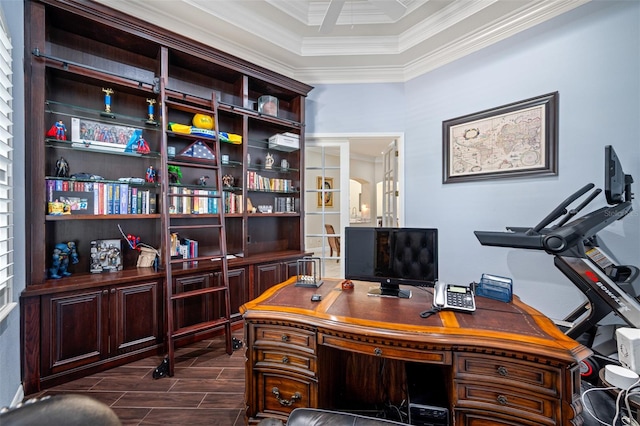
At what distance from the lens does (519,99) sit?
9.45ft

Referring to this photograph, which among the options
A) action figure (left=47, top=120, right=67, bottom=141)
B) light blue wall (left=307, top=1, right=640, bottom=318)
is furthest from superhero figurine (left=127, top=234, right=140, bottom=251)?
light blue wall (left=307, top=1, right=640, bottom=318)

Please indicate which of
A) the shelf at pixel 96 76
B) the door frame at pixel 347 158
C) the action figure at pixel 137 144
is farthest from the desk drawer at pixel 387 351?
the shelf at pixel 96 76

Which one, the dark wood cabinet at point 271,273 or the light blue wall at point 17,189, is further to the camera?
the dark wood cabinet at point 271,273

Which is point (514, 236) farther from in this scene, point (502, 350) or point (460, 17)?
point (460, 17)

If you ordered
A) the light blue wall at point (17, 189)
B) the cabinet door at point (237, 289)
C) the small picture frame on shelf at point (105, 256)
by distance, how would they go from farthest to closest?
1. the cabinet door at point (237, 289)
2. the small picture frame on shelf at point (105, 256)
3. the light blue wall at point (17, 189)

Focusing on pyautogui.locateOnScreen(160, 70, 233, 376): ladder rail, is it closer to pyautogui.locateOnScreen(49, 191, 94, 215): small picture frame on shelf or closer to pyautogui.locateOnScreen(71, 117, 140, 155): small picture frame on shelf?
pyautogui.locateOnScreen(71, 117, 140, 155): small picture frame on shelf

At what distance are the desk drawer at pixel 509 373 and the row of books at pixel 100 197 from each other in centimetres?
285

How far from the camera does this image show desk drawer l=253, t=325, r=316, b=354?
1546mm

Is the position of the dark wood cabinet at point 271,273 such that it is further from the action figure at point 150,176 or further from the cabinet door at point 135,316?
the action figure at point 150,176

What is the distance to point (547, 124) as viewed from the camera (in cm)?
267

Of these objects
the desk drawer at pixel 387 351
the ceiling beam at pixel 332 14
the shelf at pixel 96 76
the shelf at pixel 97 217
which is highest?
the ceiling beam at pixel 332 14

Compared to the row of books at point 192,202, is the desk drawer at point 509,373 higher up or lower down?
lower down

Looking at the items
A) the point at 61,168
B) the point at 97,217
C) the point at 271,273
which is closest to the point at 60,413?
the point at 97,217

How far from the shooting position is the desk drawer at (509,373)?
3.97 feet
